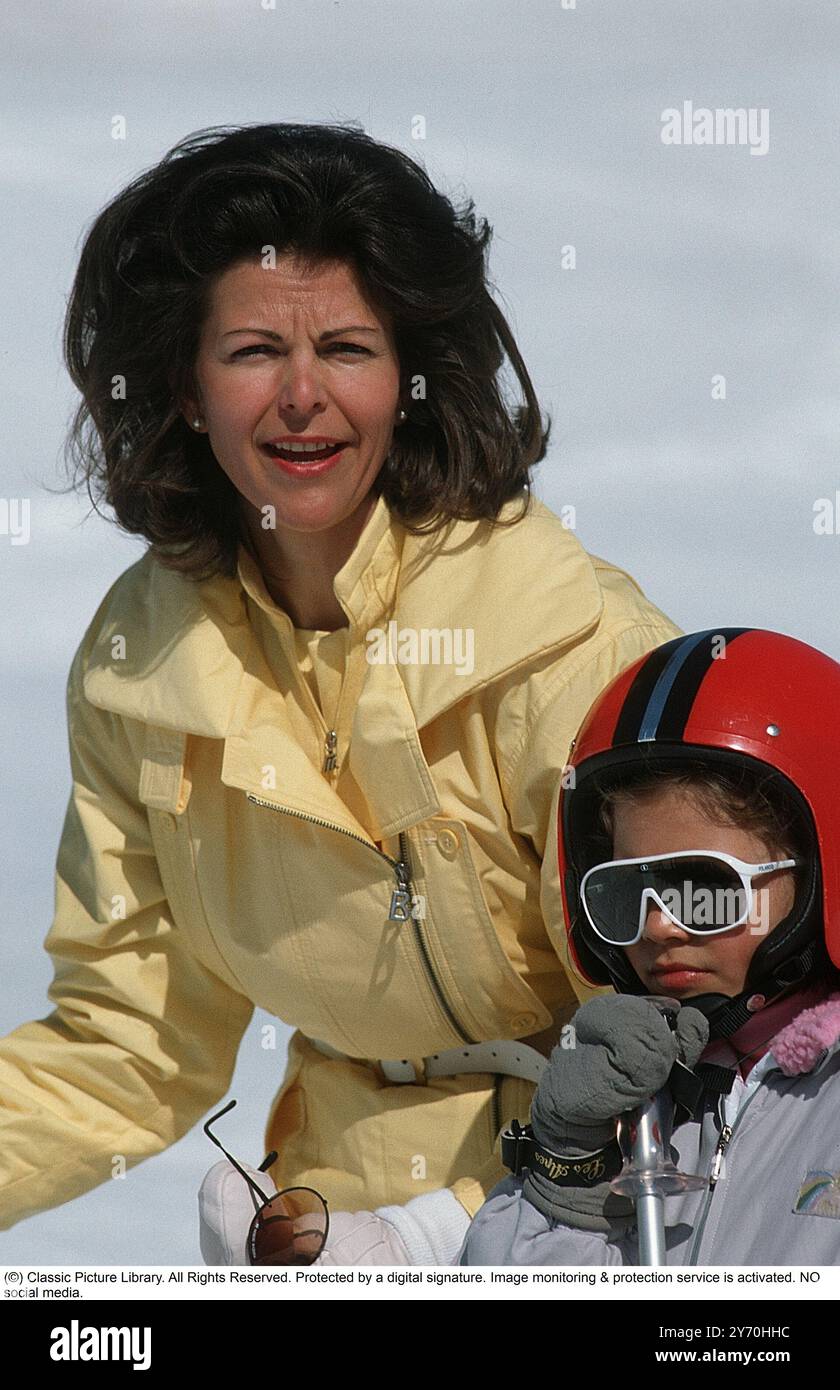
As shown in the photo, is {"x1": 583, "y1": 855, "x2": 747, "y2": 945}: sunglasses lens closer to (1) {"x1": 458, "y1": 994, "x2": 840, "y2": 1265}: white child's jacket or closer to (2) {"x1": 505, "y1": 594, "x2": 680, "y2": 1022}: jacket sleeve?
(1) {"x1": 458, "y1": 994, "x2": 840, "y2": 1265}: white child's jacket

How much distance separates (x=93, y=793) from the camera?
3650 millimetres

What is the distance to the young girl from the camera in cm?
243

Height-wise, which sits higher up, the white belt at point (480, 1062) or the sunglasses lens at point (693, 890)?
the sunglasses lens at point (693, 890)

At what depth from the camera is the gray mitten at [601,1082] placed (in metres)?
2.42

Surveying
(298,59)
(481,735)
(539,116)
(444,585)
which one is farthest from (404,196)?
Answer: (539,116)

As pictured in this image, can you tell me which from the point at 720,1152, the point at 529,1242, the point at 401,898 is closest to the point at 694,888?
the point at 720,1152

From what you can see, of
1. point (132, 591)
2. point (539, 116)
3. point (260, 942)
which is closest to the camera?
point (260, 942)

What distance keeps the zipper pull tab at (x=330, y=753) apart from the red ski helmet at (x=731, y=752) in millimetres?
611

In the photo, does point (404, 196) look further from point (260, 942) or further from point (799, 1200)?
point (799, 1200)

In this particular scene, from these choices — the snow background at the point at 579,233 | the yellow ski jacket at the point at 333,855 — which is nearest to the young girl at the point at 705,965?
the yellow ski jacket at the point at 333,855

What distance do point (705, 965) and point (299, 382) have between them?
4.16 ft

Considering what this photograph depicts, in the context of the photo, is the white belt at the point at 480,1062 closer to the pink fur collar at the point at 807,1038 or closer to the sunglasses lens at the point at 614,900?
the sunglasses lens at the point at 614,900

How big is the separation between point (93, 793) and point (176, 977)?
0.42 metres

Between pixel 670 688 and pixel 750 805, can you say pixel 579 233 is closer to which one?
pixel 670 688
